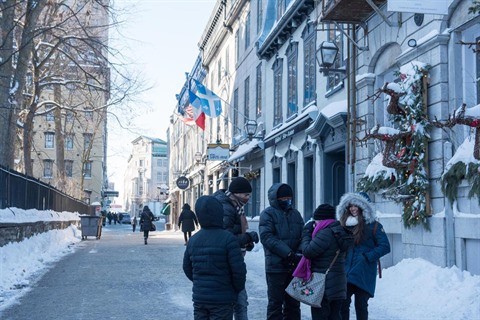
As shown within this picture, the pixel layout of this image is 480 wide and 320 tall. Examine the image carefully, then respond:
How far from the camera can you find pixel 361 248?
23.3ft

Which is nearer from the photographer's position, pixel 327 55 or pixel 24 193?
pixel 327 55

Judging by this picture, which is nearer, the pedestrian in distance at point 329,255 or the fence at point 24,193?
the pedestrian in distance at point 329,255

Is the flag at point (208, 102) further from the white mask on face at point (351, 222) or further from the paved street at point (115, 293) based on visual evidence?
the white mask on face at point (351, 222)

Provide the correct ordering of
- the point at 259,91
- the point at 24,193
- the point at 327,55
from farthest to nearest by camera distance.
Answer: the point at 259,91 → the point at 24,193 → the point at 327,55

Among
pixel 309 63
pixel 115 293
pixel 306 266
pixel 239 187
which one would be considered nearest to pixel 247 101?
pixel 309 63

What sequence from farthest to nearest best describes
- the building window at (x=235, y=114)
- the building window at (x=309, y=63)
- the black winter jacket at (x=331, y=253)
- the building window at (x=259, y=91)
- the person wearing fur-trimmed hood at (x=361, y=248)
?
the building window at (x=235, y=114) < the building window at (x=259, y=91) < the building window at (x=309, y=63) < the person wearing fur-trimmed hood at (x=361, y=248) < the black winter jacket at (x=331, y=253)

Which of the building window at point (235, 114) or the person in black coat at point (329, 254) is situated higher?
the building window at point (235, 114)

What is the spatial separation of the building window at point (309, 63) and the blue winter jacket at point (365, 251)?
38.3 feet

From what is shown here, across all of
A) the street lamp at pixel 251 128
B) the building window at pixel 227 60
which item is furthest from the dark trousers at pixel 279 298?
the building window at pixel 227 60

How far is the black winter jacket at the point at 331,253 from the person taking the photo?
20.6 ft

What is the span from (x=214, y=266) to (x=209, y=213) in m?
0.45

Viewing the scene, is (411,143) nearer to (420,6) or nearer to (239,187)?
(420,6)

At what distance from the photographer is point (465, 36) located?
10.9 meters

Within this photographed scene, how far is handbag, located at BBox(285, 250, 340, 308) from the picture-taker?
6.30 m
